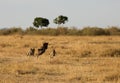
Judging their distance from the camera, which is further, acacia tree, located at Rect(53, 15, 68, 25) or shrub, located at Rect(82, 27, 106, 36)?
acacia tree, located at Rect(53, 15, 68, 25)

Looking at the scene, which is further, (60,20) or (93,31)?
(60,20)

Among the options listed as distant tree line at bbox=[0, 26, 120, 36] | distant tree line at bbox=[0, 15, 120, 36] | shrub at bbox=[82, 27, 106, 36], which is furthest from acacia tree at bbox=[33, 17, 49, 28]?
shrub at bbox=[82, 27, 106, 36]

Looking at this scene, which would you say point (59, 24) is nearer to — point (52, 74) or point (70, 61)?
point (70, 61)

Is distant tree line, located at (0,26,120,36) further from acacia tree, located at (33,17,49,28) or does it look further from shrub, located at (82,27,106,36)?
acacia tree, located at (33,17,49,28)

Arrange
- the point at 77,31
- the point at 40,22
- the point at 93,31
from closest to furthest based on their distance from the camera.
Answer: the point at 93,31 < the point at 77,31 < the point at 40,22

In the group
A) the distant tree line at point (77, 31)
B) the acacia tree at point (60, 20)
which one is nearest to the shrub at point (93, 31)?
the distant tree line at point (77, 31)

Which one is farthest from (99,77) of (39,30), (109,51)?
(39,30)

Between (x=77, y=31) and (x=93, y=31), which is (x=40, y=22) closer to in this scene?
(x=77, y=31)

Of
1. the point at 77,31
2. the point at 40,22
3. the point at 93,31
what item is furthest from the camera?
the point at 40,22

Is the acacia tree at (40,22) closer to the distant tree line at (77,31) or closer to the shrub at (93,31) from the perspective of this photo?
the distant tree line at (77,31)

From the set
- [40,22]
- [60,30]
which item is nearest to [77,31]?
[60,30]

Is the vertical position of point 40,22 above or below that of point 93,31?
above

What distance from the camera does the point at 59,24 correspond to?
60.9 m

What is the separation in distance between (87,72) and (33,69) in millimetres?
1854
